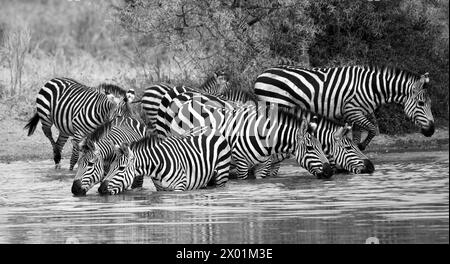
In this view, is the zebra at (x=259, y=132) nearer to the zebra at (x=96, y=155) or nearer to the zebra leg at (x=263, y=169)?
the zebra leg at (x=263, y=169)

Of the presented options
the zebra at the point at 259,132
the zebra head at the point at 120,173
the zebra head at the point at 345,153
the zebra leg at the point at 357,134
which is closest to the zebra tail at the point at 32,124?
the zebra at the point at 259,132

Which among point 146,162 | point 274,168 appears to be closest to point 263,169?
point 274,168

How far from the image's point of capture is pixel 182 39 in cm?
1972

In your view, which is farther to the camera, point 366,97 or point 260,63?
point 260,63

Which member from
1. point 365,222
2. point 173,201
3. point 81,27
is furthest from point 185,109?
point 81,27

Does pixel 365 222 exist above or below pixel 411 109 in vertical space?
below

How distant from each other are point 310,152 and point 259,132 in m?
0.73

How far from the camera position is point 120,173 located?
1403 centimetres

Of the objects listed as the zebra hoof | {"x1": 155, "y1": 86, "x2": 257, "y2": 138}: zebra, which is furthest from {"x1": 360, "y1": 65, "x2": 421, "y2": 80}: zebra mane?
{"x1": 155, "y1": 86, "x2": 257, "y2": 138}: zebra

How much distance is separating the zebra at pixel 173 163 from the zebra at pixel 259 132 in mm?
654

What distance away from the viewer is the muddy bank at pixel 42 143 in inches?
723
